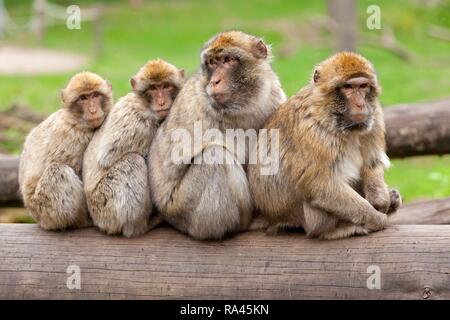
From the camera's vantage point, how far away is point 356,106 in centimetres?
525

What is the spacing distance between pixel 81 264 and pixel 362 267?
1811 millimetres

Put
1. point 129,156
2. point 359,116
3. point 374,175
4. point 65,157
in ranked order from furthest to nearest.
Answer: point 65,157 < point 129,156 < point 374,175 < point 359,116

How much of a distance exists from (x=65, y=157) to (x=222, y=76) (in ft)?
4.14

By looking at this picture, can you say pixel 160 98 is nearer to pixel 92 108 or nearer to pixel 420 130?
pixel 92 108

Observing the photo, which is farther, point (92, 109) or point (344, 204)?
point (92, 109)

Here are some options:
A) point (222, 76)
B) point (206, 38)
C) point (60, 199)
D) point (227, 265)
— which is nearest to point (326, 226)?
point (227, 265)

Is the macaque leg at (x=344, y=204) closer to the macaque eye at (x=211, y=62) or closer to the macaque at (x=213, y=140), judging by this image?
the macaque at (x=213, y=140)

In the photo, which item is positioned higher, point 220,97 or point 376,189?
point 220,97

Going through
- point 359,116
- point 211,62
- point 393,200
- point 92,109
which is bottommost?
point 393,200

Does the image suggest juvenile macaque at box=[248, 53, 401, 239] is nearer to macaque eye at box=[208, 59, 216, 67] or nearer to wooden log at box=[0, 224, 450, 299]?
wooden log at box=[0, 224, 450, 299]

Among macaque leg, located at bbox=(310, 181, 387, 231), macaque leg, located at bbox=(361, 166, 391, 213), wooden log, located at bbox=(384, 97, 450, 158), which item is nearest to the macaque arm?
macaque leg, located at bbox=(361, 166, 391, 213)

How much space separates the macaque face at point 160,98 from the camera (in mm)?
5875

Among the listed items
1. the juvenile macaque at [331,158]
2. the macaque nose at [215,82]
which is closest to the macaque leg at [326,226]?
the juvenile macaque at [331,158]

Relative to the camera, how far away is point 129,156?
5812 millimetres
